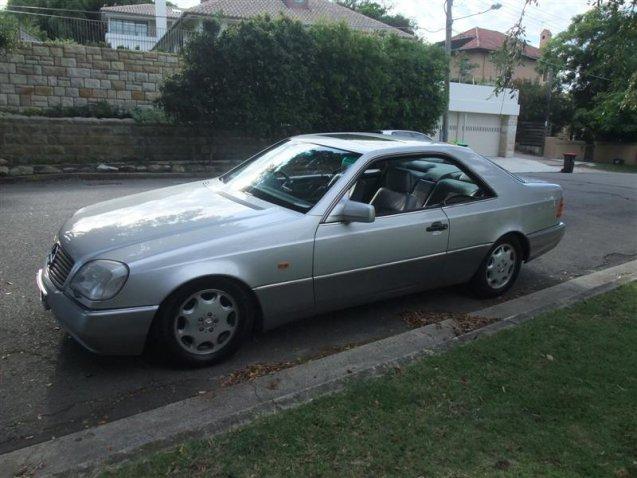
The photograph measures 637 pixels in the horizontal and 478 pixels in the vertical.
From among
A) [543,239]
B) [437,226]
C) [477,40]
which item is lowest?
[543,239]

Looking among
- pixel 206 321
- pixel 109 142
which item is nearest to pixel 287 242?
pixel 206 321

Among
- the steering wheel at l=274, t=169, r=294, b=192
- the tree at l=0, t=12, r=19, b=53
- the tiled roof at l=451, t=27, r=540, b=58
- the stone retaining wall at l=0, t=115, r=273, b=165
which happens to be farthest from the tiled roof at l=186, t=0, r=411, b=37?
the steering wheel at l=274, t=169, r=294, b=192

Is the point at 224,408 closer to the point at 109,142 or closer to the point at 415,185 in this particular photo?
the point at 415,185

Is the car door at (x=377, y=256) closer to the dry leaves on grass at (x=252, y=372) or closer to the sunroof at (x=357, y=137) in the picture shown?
the dry leaves on grass at (x=252, y=372)

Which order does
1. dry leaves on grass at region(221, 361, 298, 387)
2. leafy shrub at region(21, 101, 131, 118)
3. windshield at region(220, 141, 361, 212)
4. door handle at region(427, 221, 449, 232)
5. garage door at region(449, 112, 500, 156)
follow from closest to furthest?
dry leaves on grass at region(221, 361, 298, 387)
windshield at region(220, 141, 361, 212)
door handle at region(427, 221, 449, 232)
leafy shrub at region(21, 101, 131, 118)
garage door at region(449, 112, 500, 156)

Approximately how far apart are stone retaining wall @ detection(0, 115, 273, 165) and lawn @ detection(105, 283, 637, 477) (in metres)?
11.3

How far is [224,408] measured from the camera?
10.3 feet

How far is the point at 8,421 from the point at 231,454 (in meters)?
1.36

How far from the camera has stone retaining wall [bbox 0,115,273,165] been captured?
12.2 meters

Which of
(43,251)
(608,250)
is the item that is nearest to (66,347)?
(43,251)

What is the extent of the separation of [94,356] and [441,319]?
2.71m

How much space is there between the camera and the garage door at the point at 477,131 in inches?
1008

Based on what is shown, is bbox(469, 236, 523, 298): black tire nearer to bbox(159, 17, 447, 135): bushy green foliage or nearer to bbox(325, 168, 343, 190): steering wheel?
bbox(325, 168, 343, 190): steering wheel

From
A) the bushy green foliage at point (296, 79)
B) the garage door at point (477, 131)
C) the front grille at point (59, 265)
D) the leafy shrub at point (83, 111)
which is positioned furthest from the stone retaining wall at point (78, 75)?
the garage door at point (477, 131)
